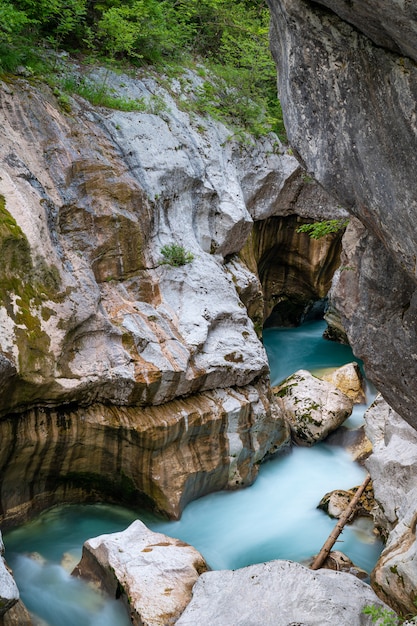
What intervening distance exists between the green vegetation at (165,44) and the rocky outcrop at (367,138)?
5.78m

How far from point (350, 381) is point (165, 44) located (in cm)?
803

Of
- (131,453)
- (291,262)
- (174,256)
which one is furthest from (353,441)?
(291,262)

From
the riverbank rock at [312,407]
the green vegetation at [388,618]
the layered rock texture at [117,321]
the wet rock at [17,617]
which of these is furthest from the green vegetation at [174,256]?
the green vegetation at [388,618]

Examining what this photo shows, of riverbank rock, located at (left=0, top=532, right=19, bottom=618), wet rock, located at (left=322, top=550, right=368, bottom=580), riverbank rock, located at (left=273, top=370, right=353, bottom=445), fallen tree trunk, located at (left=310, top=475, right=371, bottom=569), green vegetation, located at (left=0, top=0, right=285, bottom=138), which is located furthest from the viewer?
riverbank rock, located at (left=273, top=370, right=353, bottom=445)

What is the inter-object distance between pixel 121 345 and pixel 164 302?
3.97ft

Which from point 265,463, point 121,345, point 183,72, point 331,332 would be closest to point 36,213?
point 121,345

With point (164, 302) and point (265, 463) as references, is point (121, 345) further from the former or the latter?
point (265, 463)

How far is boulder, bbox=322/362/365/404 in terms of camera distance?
11844 mm

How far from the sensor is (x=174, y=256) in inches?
367

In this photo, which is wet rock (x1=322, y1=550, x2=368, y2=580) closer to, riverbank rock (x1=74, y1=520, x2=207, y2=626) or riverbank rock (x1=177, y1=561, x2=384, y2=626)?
riverbank rock (x1=177, y1=561, x2=384, y2=626)

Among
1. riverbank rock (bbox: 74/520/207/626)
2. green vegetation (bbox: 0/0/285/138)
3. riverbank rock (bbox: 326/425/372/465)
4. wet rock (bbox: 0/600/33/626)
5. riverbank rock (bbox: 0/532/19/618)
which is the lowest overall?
wet rock (bbox: 0/600/33/626)

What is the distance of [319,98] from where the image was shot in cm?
414

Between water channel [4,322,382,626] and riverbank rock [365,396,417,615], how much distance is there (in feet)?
3.81

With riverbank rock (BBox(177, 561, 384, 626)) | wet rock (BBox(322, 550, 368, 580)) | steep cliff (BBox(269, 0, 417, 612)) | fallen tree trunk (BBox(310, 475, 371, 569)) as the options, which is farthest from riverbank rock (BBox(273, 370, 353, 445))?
steep cliff (BBox(269, 0, 417, 612))
